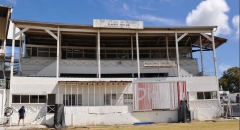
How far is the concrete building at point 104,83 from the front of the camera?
72.3 ft

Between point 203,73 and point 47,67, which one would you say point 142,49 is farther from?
point 47,67

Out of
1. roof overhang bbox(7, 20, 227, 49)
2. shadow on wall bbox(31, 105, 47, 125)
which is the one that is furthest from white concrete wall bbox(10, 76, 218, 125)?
roof overhang bbox(7, 20, 227, 49)

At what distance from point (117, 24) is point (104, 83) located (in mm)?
5692

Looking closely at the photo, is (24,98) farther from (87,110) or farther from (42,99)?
(87,110)

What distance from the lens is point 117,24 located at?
24484 millimetres

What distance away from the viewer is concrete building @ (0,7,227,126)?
2203cm

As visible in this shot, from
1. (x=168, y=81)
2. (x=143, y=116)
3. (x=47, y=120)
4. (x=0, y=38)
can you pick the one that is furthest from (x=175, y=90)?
(x=0, y=38)

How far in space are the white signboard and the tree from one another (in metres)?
42.2

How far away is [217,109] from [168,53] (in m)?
9.16

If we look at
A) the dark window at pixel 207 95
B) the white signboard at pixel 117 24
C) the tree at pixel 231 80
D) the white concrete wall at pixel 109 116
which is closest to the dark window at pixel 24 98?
the white concrete wall at pixel 109 116

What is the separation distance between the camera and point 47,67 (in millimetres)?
25578

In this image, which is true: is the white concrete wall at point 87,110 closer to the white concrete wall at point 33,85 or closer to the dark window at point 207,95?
the white concrete wall at point 33,85

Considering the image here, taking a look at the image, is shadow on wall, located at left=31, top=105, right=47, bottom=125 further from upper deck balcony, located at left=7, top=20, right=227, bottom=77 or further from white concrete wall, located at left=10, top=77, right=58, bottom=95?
upper deck balcony, located at left=7, top=20, right=227, bottom=77

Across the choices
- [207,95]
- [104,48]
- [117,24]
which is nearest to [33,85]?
[117,24]
